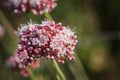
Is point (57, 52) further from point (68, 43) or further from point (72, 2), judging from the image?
point (72, 2)

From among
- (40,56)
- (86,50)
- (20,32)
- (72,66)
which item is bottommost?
(40,56)

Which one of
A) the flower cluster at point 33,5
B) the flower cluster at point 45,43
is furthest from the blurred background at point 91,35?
the flower cluster at point 45,43

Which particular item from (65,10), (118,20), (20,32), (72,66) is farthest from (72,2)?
(20,32)

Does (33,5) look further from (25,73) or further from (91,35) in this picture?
(91,35)

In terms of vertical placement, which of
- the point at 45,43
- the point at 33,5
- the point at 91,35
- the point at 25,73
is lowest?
the point at 45,43

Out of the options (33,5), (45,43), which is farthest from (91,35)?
(45,43)

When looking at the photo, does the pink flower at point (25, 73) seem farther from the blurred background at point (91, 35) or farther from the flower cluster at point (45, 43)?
the blurred background at point (91, 35)
